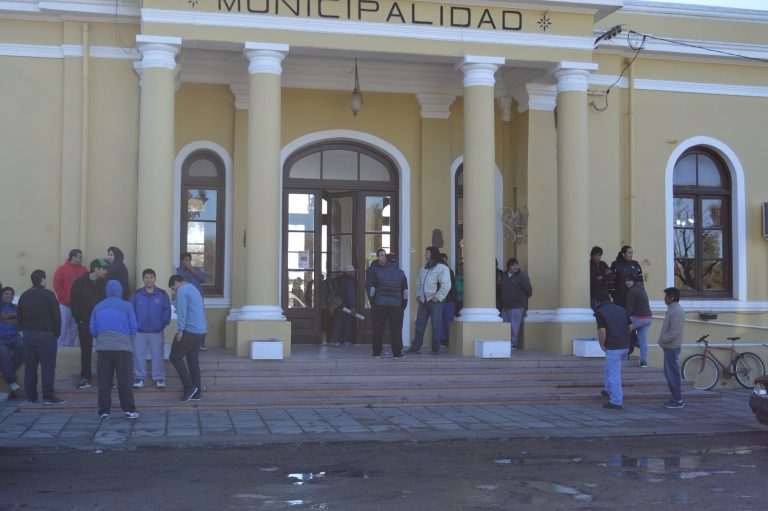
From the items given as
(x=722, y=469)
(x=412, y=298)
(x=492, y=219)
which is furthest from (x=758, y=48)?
(x=722, y=469)

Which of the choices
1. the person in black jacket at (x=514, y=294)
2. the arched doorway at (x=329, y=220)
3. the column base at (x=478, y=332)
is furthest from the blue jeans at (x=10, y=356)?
the person in black jacket at (x=514, y=294)

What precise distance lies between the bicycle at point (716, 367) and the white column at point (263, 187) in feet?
23.5

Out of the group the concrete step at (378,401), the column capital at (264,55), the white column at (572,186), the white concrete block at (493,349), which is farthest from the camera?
the white column at (572,186)

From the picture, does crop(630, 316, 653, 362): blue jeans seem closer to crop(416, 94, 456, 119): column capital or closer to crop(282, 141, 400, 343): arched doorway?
crop(282, 141, 400, 343): arched doorway

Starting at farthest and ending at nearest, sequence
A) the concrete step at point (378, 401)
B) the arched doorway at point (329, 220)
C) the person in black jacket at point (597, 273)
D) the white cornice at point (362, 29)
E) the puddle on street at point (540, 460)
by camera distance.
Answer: the arched doorway at point (329, 220), the person in black jacket at point (597, 273), the white cornice at point (362, 29), the concrete step at point (378, 401), the puddle on street at point (540, 460)

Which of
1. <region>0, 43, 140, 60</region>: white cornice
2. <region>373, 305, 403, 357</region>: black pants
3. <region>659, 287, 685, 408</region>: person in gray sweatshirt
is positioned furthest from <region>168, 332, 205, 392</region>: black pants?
<region>659, 287, 685, 408</region>: person in gray sweatshirt

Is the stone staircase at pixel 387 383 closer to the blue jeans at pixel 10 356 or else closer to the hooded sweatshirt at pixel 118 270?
the blue jeans at pixel 10 356

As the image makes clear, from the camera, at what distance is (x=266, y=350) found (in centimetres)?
1273

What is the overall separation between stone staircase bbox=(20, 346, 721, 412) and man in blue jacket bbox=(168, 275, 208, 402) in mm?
245

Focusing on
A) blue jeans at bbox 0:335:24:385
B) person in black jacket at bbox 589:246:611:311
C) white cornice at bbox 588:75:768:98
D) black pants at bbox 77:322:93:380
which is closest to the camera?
black pants at bbox 77:322:93:380

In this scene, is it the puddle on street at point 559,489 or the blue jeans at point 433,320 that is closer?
the puddle on street at point 559,489

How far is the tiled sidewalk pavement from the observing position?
9633 mm

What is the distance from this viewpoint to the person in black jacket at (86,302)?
12242 millimetres

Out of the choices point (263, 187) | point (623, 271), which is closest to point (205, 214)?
point (263, 187)
